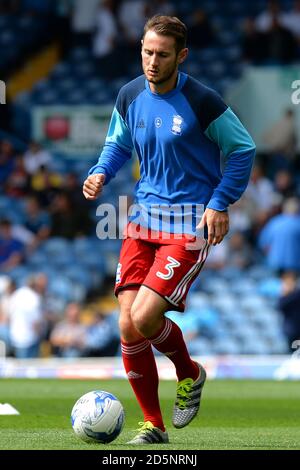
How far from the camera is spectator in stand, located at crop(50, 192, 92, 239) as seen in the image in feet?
69.7

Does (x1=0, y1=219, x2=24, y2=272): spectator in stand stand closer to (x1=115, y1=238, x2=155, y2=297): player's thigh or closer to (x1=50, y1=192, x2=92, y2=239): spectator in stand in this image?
(x1=50, y1=192, x2=92, y2=239): spectator in stand

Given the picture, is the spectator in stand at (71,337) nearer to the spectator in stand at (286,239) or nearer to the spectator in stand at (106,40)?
the spectator in stand at (286,239)

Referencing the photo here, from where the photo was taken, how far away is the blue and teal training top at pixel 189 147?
802 cm

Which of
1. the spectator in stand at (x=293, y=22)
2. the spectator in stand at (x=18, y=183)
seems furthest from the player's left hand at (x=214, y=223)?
the spectator in stand at (x=293, y=22)

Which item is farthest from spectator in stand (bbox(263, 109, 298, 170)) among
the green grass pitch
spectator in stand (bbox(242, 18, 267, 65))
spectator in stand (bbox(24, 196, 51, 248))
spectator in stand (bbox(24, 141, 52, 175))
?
the green grass pitch

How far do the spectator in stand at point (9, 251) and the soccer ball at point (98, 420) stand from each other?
12.9 metres

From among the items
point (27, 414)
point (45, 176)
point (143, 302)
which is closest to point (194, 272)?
point (143, 302)

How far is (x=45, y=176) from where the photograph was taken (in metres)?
22.1

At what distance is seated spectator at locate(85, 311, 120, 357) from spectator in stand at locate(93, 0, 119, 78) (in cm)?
723

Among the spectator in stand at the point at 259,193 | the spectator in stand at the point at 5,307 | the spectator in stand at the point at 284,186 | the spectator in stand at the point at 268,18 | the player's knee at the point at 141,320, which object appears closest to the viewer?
the player's knee at the point at 141,320

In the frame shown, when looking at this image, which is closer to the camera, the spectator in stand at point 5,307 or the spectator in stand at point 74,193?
the spectator in stand at point 5,307

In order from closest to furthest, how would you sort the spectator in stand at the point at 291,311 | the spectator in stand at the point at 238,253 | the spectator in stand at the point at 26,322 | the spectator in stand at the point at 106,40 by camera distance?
the spectator in stand at the point at 291,311 < the spectator in stand at the point at 26,322 < the spectator in stand at the point at 238,253 < the spectator in stand at the point at 106,40

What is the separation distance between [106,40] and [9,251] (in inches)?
224

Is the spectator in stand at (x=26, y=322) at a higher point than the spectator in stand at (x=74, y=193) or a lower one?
lower
